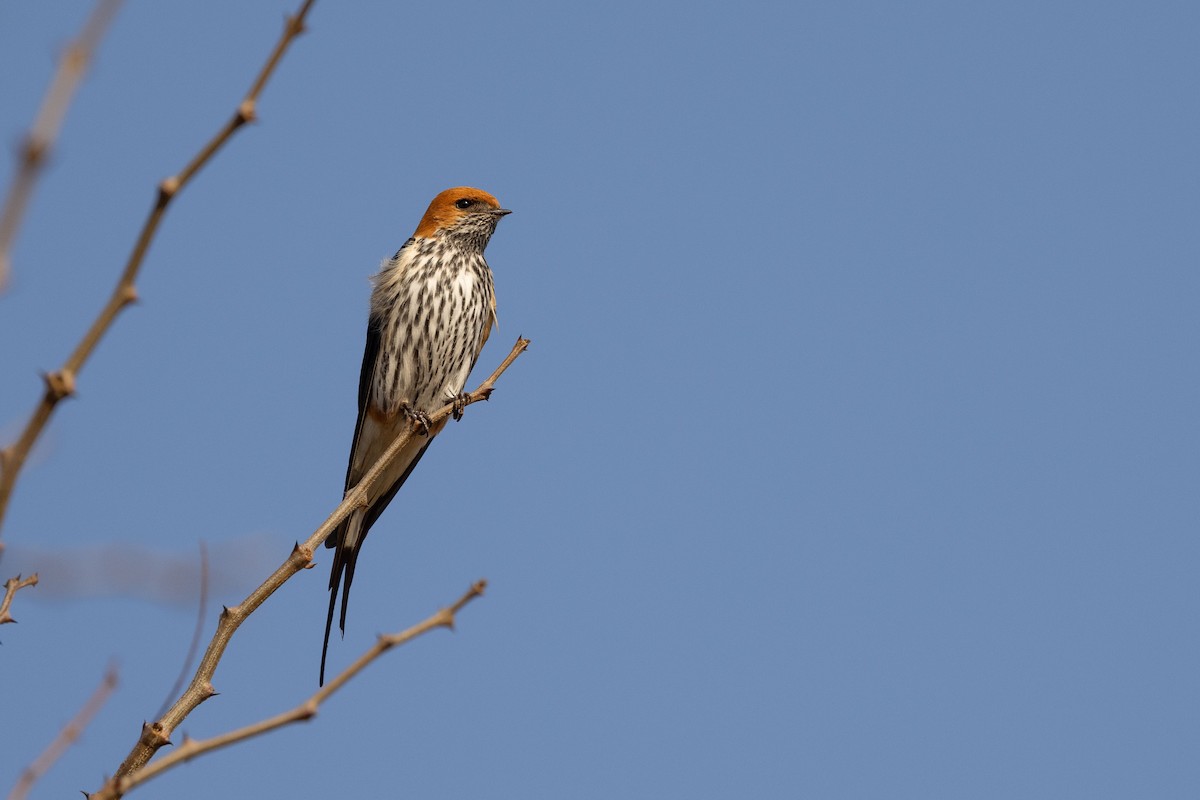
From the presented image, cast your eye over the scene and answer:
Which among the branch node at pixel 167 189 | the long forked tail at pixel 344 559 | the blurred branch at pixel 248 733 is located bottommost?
the blurred branch at pixel 248 733

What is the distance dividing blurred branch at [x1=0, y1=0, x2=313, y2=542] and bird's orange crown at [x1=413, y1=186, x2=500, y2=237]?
7161mm

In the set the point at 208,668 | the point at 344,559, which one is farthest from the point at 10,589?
the point at 344,559

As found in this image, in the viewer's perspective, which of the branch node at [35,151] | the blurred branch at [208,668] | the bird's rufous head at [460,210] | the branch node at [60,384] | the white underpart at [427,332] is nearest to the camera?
the branch node at [35,151]

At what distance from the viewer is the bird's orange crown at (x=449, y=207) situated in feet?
28.7

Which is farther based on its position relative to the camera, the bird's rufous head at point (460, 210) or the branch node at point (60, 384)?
the bird's rufous head at point (460, 210)

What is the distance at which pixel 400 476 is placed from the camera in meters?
8.09

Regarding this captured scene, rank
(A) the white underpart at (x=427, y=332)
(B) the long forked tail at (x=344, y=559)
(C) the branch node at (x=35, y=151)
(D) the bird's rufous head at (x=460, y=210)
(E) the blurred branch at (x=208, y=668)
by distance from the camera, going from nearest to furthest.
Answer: (C) the branch node at (x=35, y=151) → (E) the blurred branch at (x=208, y=668) → (B) the long forked tail at (x=344, y=559) → (A) the white underpart at (x=427, y=332) → (D) the bird's rufous head at (x=460, y=210)

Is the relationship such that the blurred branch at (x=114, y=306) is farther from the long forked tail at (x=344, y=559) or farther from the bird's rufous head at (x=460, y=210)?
the bird's rufous head at (x=460, y=210)

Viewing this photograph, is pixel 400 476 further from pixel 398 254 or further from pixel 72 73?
pixel 72 73

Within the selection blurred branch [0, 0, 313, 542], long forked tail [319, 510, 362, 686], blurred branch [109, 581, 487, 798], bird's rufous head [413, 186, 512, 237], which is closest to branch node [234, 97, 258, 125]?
blurred branch [0, 0, 313, 542]

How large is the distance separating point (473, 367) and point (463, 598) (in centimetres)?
620

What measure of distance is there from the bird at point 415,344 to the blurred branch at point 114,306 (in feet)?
19.7

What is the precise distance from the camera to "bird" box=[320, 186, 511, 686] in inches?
312

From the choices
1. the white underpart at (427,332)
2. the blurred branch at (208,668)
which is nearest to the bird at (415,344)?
the white underpart at (427,332)
